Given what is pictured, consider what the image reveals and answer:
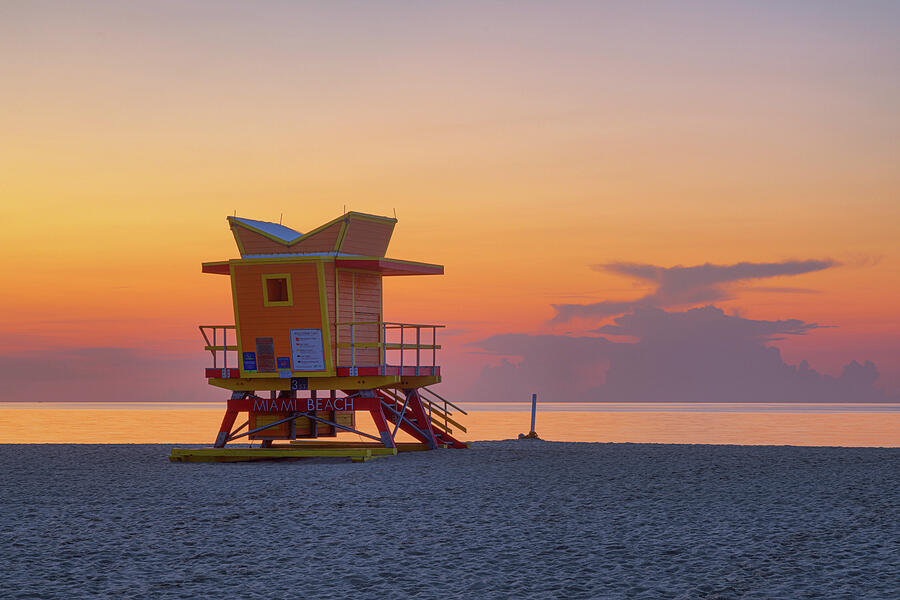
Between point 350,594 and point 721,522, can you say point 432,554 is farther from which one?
point 721,522

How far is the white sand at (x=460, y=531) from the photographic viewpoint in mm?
9766

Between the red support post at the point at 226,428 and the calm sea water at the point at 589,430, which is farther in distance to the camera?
the calm sea water at the point at 589,430

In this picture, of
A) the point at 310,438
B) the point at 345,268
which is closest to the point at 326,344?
the point at 345,268

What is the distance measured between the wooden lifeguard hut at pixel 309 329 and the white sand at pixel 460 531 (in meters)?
3.25

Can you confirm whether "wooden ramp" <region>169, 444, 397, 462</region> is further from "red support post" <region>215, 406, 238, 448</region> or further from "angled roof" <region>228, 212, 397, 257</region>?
"angled roof" <region>228, 212, 397, 257</region>

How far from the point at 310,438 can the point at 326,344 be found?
3.80 meters

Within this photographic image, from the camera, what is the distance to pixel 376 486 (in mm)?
17453

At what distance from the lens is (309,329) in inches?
939

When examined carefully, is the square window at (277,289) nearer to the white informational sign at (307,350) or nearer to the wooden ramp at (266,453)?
the white informational sign at (307,350)

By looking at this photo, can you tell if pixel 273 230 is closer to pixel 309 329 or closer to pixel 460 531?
pixel 309 329

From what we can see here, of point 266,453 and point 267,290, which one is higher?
point 267,290

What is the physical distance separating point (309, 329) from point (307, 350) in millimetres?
535

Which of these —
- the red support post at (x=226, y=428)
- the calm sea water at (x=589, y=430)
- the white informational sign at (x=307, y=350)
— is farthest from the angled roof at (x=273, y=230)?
the calm sea water at (x=589, y=430)

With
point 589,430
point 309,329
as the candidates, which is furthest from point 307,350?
point 589,430
